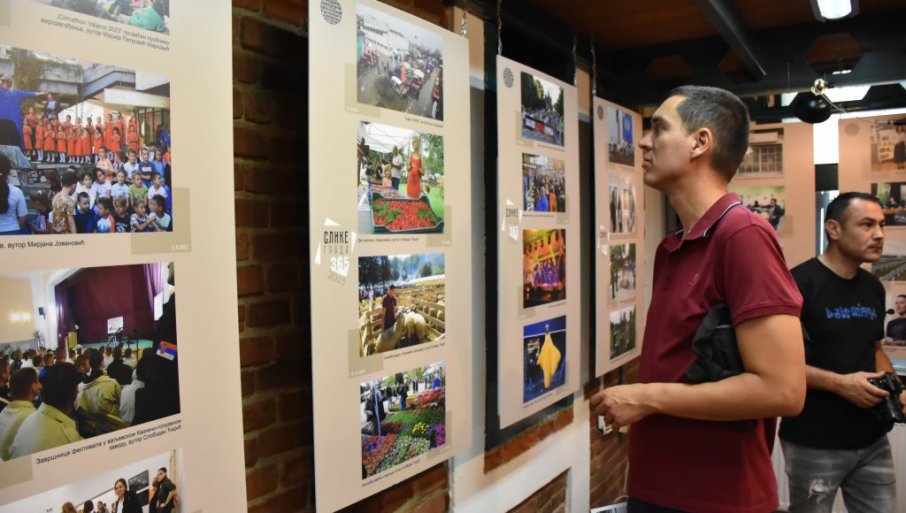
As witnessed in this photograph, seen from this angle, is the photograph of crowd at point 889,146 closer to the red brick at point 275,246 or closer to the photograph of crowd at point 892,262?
the photograph of crowd at point 892,262

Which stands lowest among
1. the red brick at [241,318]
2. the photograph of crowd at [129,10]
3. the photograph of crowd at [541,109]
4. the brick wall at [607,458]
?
the brick wall at [607,458]

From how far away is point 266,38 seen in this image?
151 cm

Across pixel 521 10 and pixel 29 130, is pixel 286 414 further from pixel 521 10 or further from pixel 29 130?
pixel 521 10

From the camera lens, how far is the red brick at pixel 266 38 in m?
1.46

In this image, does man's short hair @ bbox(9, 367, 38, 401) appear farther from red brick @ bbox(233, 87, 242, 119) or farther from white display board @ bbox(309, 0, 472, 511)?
red brick @ bbox(233, 87, 242, 119)

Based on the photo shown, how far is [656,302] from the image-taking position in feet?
5.08

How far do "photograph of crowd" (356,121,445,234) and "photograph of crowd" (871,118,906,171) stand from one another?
123 inches

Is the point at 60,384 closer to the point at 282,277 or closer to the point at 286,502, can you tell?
the point at 282,277

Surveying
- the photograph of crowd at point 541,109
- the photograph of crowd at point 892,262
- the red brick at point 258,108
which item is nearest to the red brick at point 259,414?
the red brick at point 258,108

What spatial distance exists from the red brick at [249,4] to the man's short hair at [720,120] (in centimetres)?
104

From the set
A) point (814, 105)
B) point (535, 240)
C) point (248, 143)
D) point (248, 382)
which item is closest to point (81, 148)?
point (248, 143)

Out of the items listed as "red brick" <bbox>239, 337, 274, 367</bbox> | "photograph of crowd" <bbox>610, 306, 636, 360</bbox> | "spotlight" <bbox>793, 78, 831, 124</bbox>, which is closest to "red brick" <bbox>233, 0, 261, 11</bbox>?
"red brick" <bbox>239, 337, 274, 367</bbox>

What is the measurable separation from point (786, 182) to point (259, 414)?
3.60m

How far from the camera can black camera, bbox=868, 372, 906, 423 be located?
235 centimetres
